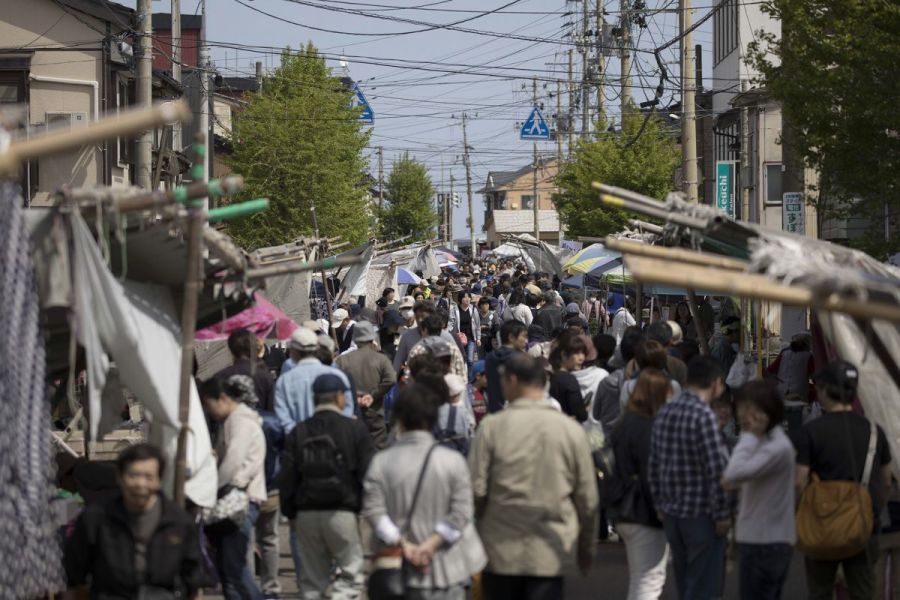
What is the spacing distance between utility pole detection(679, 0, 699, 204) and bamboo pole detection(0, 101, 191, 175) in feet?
53.9

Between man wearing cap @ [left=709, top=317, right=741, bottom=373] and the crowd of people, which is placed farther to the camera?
man wearing cap @ [left=709, top=317, right=741, bottom=373]

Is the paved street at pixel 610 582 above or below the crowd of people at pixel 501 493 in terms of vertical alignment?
below

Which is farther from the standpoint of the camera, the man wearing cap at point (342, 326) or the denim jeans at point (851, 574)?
the man wearing cap at point (342, 326)

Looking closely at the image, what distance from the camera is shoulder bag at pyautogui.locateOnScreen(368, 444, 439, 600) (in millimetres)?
6469

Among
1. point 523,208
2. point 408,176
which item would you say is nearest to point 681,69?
point 408,176

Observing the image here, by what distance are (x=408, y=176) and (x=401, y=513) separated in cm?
9071

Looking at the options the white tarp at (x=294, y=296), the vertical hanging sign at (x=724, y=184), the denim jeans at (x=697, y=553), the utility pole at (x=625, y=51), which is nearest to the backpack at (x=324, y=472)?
the denim jeans at (x=697, y=553)

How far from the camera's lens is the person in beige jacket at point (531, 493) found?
6758 mm

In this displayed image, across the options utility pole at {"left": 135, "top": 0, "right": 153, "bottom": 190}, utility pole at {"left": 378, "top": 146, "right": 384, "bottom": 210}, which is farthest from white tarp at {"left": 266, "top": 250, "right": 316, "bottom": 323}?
utility pole at {"left": 378, "top": 146, "right": 384, "bottom": 210}

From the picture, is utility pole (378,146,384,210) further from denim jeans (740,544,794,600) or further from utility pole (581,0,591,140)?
denim jeans (740,544,794,600)

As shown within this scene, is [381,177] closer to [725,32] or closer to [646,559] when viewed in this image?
[725,32]

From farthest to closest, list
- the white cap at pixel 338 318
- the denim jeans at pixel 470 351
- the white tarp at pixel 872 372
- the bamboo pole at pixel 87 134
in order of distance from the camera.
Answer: the denim jeans at pixel 470 351, the white cap at pixel 338 318, the white tarp at pixel 872 372, the bamboo pole at pixel 87 134

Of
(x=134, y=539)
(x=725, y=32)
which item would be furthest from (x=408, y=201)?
(x=134, y=539)

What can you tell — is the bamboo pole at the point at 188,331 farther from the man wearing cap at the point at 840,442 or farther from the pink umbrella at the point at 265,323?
the pink umbrella at the point at 265,323
